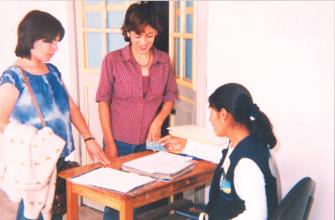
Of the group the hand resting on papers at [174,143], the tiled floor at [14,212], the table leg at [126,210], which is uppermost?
the hand resting on papers at [174,143]

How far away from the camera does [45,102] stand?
164cm

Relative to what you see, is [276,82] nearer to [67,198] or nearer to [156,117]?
[156,117]

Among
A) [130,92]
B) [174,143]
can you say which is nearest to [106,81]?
[130,92]

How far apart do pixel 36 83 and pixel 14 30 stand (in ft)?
5.54

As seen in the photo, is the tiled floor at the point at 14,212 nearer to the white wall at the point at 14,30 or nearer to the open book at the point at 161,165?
the white wall at the point at 14,30

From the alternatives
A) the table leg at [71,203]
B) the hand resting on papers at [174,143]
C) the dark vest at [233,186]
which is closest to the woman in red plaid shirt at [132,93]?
the hand resting on papers at [174,143]

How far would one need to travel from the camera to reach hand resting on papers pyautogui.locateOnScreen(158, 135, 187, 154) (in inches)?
73.4

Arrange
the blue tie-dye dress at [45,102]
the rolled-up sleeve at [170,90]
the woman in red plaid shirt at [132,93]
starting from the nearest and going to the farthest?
the blue tie-dye dress at [45,102], the woman in red plaid shirt at [132,93], the rolled-up sleeve at [170,90]

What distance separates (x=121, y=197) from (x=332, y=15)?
38.4 inches

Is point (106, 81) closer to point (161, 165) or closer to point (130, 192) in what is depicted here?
point (161, 165)

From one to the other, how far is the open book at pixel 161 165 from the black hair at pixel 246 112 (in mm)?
349

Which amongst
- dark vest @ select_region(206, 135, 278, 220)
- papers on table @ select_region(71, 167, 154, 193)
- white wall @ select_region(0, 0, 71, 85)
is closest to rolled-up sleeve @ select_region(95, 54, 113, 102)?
papers on table @ select_region(71, 167, 154, 193)

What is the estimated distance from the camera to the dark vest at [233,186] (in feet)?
4.37

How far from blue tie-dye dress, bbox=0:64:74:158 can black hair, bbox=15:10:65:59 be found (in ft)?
0.33
